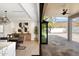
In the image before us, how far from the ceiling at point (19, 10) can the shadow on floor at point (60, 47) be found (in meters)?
0.43

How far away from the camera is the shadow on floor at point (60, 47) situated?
1589 mm

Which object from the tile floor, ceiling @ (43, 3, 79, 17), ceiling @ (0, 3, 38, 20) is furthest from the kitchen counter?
ceiling @ (43, 3, 79, 17)

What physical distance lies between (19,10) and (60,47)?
30.8 inches

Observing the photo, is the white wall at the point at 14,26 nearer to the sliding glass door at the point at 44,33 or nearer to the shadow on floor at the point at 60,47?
the sliding glass door at the point at 44,33

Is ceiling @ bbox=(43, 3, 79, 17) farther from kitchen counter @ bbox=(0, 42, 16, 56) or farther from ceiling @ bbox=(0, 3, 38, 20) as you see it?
kitchen counter @ bbox=(0, 42, 16, 56)

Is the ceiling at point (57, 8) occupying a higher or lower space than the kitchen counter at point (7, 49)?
higher

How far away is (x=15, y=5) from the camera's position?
159cm

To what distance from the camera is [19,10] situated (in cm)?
158

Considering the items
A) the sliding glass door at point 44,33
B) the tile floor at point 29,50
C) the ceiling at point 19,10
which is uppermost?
the ceiling at point 19,10

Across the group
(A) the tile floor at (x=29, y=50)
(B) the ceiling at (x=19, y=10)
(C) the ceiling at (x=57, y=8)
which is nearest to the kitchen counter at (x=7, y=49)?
(A) the tile floor at (x=29, y=50)

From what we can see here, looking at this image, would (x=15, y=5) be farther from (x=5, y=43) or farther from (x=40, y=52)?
(x=40, y=52)

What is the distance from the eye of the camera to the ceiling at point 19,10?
1.57 meters

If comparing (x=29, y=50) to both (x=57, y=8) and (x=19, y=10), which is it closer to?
(x=19, y=10)

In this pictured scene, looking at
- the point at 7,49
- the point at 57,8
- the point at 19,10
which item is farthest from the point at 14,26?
the point at 57,8
